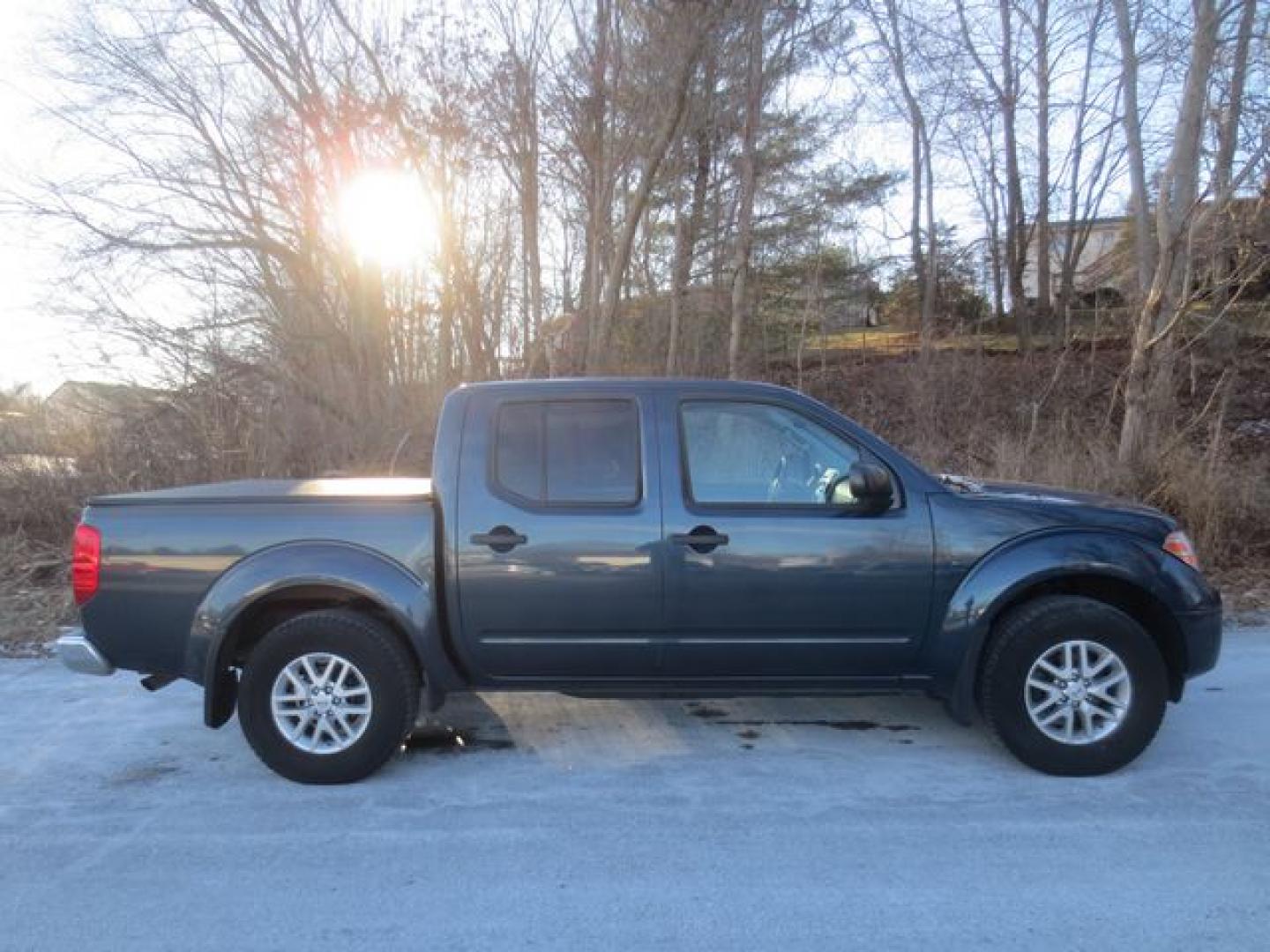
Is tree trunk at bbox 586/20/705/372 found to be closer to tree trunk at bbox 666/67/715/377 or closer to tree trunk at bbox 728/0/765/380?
tree trunk at bbox 728/0/765/380

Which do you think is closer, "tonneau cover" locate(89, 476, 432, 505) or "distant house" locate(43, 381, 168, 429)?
"tonneau cover" locate(89, 476, 432, 505)

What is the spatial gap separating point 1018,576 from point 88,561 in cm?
419

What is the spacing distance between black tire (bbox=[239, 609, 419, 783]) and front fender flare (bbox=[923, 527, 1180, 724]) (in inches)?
95.4

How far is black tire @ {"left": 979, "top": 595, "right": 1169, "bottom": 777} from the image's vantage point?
168 inches

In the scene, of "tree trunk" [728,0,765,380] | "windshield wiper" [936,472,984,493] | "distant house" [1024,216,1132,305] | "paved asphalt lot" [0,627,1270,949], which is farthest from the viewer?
"distant house" [1024,216,1132,305]

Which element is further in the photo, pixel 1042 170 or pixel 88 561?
pixel 1042 170

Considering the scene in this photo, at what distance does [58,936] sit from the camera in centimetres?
312

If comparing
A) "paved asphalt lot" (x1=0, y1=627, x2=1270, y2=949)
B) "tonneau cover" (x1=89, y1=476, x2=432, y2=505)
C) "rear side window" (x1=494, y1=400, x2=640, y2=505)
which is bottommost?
"paved asphalt lot" (x1=0, y1=627, x2=1270, y2=949)

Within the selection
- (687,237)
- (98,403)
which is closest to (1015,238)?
(687,237)

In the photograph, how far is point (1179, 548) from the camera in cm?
443

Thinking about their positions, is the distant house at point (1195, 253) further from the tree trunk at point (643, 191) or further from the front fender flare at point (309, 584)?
the front fender flare at point (309, 584)

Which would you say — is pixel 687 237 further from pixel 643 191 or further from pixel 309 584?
pixel 309 584

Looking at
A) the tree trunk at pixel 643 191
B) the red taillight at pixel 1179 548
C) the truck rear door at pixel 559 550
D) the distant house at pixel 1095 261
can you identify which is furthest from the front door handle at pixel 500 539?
the distant house at pixel 1095 261

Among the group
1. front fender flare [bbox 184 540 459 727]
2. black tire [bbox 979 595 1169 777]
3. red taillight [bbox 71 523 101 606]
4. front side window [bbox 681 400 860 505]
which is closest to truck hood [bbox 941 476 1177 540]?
black tire [bbox 979 595 1169 777]
